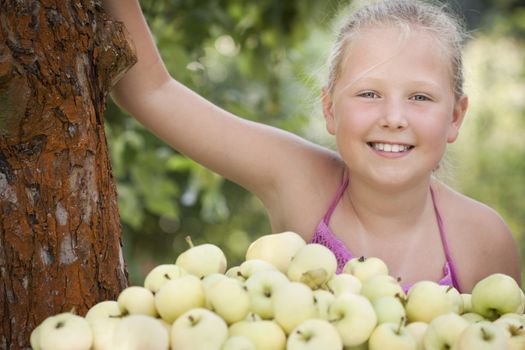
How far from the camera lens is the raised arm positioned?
1928 mm

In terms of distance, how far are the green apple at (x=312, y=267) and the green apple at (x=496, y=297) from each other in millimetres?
282

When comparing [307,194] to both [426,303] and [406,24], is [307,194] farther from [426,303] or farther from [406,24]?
[426,303]

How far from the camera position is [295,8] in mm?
3541

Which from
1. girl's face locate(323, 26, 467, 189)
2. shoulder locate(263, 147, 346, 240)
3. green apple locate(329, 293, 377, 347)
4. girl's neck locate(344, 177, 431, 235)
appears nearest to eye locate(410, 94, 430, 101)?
girl's face locate(323, 26, 467, 189)

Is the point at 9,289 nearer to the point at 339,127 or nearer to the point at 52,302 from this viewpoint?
the point at 52,302

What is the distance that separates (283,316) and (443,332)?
247 mm

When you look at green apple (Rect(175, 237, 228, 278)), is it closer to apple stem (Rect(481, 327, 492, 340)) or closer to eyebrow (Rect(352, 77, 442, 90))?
apple stem (Rect(481, 327, 492, 340))

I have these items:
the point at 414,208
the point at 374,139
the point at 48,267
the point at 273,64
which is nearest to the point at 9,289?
the point at 48,267

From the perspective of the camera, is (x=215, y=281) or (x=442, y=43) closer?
(x=215, y=281)

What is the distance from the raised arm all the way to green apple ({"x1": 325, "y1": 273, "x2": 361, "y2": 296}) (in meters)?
0.77

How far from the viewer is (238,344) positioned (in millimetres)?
1184

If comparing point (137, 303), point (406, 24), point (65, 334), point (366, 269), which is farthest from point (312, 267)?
point (406, 24)

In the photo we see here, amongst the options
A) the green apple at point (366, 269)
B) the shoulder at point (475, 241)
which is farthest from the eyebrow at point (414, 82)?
the green apple at point (366, 269)

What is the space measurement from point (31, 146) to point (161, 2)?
208 cm
